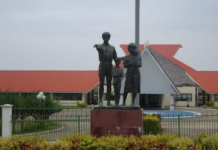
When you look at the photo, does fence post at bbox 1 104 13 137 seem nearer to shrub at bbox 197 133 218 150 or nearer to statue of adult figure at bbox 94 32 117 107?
statue of adult figure at bbox 94 32 117 107

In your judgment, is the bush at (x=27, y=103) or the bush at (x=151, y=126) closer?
the bush at (x=151, y=126)

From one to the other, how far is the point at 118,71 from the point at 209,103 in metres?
27.2

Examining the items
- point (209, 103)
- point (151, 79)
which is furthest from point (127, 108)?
point (209, 103)

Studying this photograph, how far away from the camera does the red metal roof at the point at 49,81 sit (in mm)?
33844

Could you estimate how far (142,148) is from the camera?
7.58 meters

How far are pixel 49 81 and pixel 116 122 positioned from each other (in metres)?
28.1

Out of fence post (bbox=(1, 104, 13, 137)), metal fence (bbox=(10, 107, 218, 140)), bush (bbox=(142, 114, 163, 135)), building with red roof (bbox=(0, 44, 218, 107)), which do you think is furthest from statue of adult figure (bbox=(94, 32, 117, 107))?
building with red roof (bbox=(0, 44, 218, 107))

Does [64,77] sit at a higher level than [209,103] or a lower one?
higher

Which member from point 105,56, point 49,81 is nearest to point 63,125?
point 105,56

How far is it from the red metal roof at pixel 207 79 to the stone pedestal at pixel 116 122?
1100 inches

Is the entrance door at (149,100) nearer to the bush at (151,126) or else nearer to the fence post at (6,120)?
the bush at (151,126)

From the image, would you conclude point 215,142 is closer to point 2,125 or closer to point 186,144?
point 186,144

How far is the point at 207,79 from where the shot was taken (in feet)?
121

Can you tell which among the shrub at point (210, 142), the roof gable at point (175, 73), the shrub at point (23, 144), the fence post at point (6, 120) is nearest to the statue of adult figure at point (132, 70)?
the shrub at point (210, 142)
